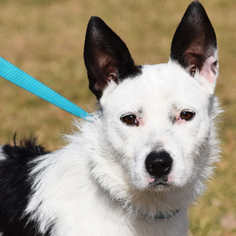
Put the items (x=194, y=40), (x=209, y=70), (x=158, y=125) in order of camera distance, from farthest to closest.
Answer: (x=209, y=70) → (x=194, y=40) → (x=158, y=125)

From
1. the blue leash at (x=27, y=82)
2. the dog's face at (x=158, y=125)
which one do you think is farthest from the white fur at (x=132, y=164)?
the blue leash at (x=27, y=82)

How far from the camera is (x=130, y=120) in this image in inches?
108

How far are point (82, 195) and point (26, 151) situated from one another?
0.86 m

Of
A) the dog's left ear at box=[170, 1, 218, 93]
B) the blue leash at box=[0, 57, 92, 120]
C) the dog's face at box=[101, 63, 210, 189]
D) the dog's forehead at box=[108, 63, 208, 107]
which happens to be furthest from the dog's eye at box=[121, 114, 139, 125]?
the dog's left ear at box=[170, 1, 218, 93]

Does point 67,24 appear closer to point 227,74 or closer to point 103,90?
point 227,74

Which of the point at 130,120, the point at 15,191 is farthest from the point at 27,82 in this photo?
the point at 130,120

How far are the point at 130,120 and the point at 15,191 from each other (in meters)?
1.14

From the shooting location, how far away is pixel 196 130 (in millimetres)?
2752

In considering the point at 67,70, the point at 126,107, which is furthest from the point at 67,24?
the point at 126,107

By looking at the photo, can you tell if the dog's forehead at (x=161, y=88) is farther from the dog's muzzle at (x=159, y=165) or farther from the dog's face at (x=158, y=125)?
the dog's muzzle at (x=159, y=165)

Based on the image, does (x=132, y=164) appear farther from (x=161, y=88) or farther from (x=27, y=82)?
(x=27, y=82)

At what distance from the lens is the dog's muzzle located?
248cm

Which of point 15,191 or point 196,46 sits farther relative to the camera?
point 15,191

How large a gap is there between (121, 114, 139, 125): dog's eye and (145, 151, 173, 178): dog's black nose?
32cm
